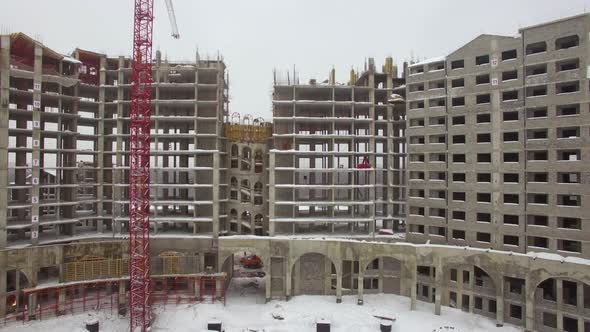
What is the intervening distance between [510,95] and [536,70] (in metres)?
3.86

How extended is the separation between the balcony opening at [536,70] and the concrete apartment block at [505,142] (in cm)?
10

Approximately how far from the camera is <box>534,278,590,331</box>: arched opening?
121 feet

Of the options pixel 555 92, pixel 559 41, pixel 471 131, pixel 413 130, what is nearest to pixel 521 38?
pixel 559 41

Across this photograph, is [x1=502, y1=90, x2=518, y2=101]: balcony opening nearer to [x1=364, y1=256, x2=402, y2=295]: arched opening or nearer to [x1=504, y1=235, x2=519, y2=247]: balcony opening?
[x1=504, y1=235, x2=519, y2=247]: balcony opening

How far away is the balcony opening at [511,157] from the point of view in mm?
44312

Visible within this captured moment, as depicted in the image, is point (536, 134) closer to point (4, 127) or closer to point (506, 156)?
point (506, 156)

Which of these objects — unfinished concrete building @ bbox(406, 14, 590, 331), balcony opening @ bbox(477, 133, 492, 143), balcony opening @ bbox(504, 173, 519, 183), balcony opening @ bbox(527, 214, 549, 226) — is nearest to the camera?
unfinished concrete building @ bbox(406, 14, 590, 331)

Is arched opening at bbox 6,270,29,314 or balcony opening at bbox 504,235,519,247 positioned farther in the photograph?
balcony opening at bbox 504,235,519,247

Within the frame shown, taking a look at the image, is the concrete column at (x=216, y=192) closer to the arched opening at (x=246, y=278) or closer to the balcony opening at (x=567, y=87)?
the arched opening at (x=246, y=278)

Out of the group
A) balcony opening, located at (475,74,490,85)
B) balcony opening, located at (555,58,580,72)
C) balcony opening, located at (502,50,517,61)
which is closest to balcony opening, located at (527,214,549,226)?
balcony opening, located at (555,58,580,72)

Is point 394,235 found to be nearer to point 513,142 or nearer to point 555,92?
point 513,142

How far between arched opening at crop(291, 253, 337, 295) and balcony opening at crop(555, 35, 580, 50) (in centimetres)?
3819

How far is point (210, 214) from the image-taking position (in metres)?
52.6

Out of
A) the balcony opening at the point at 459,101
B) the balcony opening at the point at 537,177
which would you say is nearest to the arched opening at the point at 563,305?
the balcony opening at the point at 537,177
